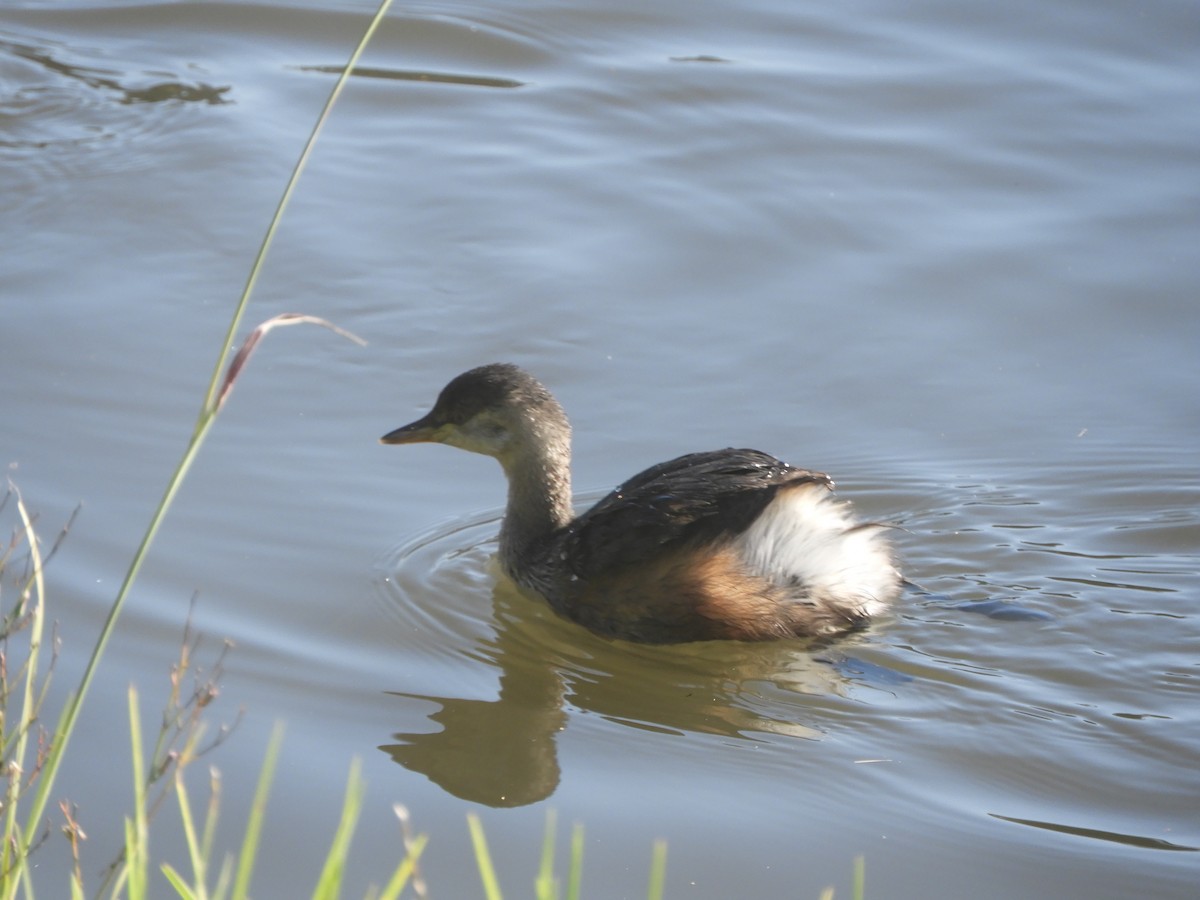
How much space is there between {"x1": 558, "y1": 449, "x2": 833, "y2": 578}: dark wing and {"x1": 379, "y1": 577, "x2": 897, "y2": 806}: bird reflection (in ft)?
1.02

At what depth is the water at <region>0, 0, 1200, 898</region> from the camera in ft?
13.1

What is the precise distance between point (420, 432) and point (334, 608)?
2.83ft

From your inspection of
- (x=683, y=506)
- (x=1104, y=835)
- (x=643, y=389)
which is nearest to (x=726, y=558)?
(x=683, y=506)

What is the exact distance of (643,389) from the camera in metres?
6.37

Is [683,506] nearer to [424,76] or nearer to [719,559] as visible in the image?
[719,559]

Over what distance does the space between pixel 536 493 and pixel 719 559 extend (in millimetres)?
852

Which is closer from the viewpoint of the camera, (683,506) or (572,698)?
(572,698)

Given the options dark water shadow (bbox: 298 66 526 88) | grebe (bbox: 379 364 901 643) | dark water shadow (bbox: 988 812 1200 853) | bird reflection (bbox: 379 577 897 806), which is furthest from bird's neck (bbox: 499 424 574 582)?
dark water shadow (bbox: 298 66 526 88)

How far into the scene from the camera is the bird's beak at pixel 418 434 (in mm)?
5512

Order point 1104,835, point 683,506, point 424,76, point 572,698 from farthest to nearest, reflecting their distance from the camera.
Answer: point 424,76 < point 683,506 < point 572,698 < point 1104,835

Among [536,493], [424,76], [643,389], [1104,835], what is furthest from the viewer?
[424,76]

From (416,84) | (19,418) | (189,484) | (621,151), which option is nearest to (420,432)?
(189,484)

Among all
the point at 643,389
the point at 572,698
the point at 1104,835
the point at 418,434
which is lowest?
the point at 572,698

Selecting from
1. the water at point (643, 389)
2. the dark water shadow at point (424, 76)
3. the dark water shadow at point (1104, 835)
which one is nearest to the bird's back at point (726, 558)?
the water at point (643, 389)
